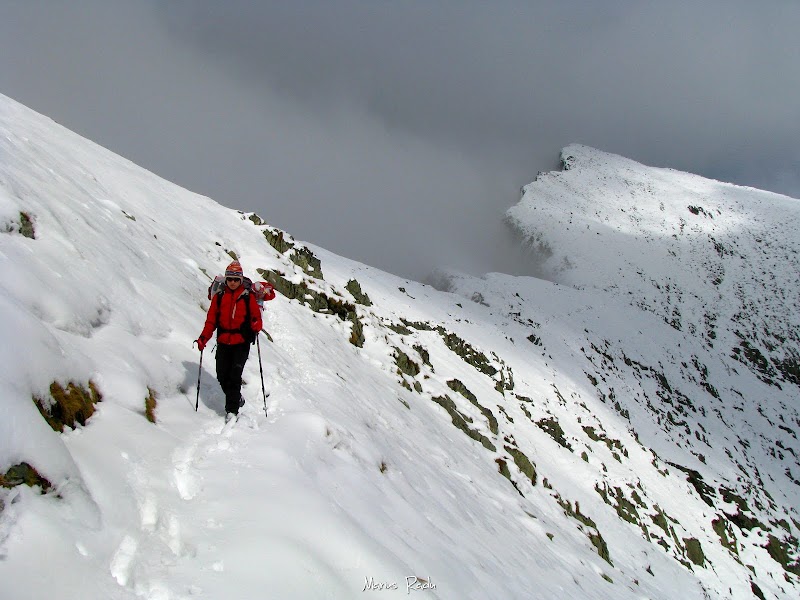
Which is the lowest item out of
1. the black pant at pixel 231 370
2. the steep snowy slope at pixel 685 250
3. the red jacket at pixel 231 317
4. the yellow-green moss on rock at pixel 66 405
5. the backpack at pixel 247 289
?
the yellow-green moss on rock at pixel 66 405

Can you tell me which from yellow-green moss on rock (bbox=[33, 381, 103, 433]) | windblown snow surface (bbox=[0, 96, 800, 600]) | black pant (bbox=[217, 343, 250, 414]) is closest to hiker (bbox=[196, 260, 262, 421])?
black pant (bbox=[217, 343, 250, 414])

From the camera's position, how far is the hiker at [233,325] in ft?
20.6

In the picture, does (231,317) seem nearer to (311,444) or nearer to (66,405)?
(311,444)

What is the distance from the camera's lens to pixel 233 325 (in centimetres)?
636

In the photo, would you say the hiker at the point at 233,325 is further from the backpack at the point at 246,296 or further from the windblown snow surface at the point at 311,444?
the windblown snow surface at the point at 311,444

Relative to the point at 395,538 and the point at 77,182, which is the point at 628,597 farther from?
the point at 77,182

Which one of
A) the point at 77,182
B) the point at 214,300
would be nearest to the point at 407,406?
the point at 214,300

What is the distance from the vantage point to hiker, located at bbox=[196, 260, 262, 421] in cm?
628

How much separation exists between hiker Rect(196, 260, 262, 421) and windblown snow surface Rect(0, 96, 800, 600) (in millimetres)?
583

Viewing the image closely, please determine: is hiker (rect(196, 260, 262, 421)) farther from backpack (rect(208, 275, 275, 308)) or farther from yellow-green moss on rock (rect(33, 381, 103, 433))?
yellow-green moss on rock (rect(33, 381, 103, 433))

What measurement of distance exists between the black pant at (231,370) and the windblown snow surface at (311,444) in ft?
0.95

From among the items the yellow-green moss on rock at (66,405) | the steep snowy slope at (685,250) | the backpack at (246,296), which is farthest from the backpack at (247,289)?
the steep snowy slope at (685,250)

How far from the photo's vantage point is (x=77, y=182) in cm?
1061

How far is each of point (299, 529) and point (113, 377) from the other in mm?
2816
